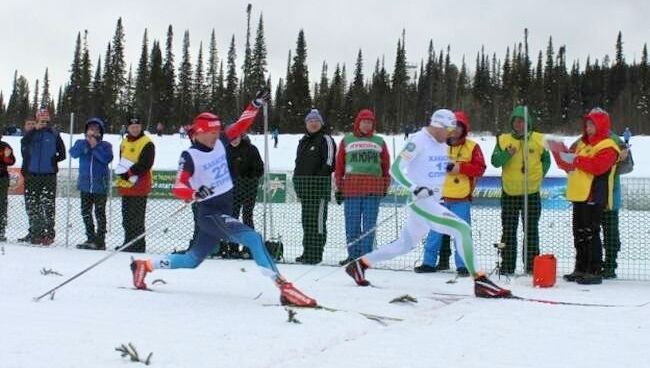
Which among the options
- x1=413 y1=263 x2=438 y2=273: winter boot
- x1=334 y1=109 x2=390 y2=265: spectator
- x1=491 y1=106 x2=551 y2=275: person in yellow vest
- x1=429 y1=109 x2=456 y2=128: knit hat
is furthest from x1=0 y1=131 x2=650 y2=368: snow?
x1=429 y1=109 x2=456 y2=128: knit hat

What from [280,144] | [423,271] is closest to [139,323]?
[423,271]

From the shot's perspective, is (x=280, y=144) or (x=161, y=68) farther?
(x=161, y=68)

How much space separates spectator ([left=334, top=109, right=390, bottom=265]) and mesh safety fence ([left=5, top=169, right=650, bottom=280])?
0.02 meters

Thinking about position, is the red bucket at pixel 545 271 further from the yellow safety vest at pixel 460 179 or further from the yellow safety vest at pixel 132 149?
the yellow safety vest at pixel 132 149

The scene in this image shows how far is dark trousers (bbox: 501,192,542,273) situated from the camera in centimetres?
789

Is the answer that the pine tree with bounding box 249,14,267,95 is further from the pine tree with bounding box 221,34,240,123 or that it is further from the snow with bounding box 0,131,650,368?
the snow with bounding box 0,131,650,368

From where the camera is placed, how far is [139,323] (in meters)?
4.73

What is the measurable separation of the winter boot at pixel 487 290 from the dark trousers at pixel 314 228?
296 centimetres

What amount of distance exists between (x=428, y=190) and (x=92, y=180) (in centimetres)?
536

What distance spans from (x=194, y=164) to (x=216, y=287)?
136 cm

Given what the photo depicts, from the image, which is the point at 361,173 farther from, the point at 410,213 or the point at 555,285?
the point at 555,285

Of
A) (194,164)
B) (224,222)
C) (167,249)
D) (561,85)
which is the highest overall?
(561,85)

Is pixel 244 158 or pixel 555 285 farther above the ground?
pixel 244 158

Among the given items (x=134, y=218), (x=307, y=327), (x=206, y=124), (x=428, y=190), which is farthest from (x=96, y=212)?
(x=307, y=327)
